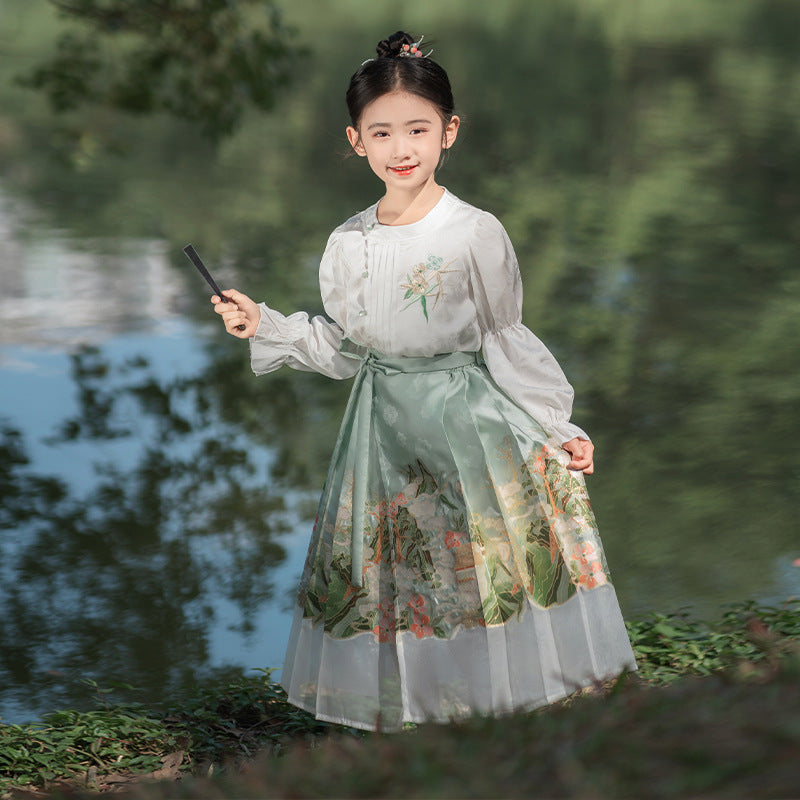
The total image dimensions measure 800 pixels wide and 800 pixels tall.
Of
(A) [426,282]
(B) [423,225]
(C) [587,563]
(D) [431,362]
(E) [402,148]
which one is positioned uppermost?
(E) [402,148]

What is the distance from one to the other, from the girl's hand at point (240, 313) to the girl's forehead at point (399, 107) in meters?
0.59

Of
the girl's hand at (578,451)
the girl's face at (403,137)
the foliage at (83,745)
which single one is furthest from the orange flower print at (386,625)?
the girl's face at (403,137)

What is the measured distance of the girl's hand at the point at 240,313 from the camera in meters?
3.28

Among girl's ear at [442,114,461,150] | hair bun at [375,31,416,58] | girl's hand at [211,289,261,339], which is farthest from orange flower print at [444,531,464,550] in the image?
hair bun at [375,31,416,58]

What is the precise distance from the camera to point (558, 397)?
10.5 feet

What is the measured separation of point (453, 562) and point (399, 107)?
1.16 meters

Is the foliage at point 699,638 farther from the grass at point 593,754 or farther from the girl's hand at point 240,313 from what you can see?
the grass at point 593,754

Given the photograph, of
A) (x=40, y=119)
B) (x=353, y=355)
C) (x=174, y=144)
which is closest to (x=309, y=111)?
(x=174, y=144)

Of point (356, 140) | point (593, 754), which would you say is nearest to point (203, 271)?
point (356, 140)

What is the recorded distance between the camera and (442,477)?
3.16m

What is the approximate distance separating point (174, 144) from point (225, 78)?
19.4 ft

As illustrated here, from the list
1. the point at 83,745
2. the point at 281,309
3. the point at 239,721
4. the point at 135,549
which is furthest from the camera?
the point at 281,309

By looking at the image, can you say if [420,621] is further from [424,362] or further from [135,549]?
[135,549]

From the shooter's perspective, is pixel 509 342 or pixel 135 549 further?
pixel 135 549
